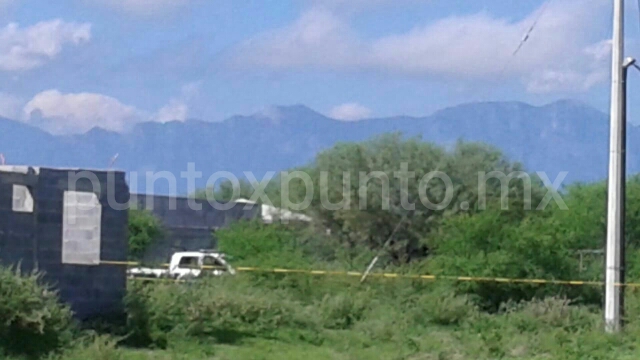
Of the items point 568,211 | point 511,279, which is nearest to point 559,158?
point 568,211

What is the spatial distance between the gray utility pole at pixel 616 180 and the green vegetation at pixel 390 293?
0.77m

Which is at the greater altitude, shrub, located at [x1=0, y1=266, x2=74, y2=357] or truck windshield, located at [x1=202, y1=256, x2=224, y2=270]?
truck windshield, located at [x1=202, y1=256, x2=224, y2=270]

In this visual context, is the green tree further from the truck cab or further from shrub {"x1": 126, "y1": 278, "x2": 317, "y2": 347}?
shrub {"x1": 126, "y1": 278, "x2": 317, "y2": 347}

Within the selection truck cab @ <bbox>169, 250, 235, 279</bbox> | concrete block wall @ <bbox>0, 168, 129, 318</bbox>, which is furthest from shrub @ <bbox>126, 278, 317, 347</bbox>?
truck cab @ <bbox>169, 250, 235, 279</bbox>

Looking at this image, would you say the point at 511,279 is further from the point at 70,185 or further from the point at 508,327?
the point at 70,185

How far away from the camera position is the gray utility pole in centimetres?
2466

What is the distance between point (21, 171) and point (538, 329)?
11317 millimetres

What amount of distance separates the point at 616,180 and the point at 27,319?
13021 mm

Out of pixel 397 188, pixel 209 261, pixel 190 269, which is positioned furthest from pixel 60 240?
pixel 397 188

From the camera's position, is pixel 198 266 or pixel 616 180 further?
pixel 198 266

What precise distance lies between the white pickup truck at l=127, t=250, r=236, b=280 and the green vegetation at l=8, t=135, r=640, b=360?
60cm

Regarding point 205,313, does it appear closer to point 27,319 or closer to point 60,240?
point 60,240

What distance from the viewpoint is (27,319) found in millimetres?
17812

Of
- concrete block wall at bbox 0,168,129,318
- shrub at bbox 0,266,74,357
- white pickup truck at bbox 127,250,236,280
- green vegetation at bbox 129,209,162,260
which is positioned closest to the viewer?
shrub at bbox 0,266,74,357
